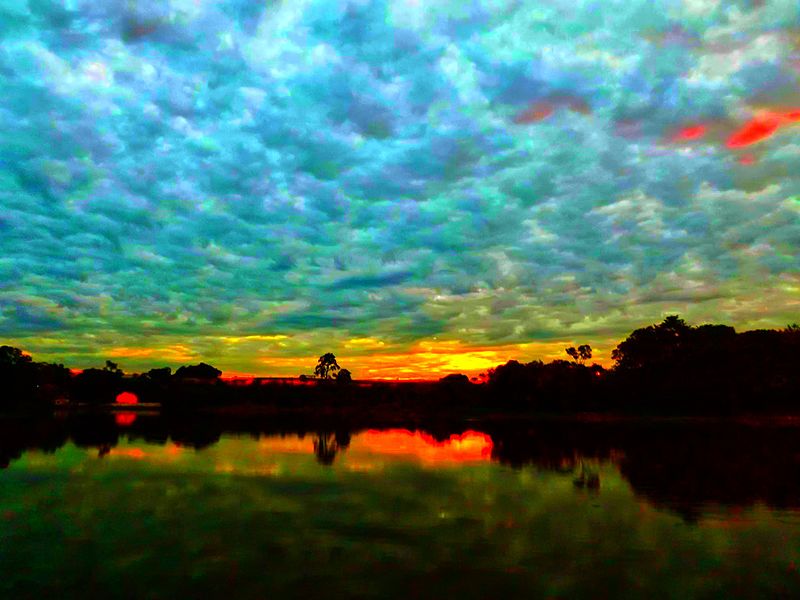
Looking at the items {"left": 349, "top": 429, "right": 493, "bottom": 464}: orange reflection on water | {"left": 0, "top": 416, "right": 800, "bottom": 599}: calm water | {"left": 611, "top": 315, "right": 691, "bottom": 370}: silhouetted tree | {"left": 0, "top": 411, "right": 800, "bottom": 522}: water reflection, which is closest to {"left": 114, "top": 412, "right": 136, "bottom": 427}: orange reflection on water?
{"left": 0, "top": 411, "right": 800, "bottom": 522}: water reflection

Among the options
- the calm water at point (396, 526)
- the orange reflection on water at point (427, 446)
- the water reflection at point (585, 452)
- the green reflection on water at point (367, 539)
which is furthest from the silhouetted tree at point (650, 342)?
the green reflection on water at point (367, 539)

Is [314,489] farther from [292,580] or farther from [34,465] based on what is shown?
[34,465]

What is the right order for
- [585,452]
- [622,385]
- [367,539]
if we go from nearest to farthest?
[367,539], [585,452], [622,385]

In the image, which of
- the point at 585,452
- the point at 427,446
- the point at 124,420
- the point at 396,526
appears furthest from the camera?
the point at 124,420

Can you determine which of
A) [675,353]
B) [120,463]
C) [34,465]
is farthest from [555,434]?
[675,353]

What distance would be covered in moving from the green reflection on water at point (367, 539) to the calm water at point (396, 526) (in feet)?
0.25

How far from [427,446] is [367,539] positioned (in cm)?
3188

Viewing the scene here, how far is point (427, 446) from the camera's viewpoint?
5006cm

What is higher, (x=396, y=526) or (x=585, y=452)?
(x=585, y=452)

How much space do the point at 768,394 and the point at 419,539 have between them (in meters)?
102

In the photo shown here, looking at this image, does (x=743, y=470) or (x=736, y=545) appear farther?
(x=743, y=470)

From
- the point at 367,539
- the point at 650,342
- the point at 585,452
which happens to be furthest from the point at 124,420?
the point at 650,342

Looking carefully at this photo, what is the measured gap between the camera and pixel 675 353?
124 meters

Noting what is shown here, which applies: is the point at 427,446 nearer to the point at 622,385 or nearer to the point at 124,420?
the point at 124,420
